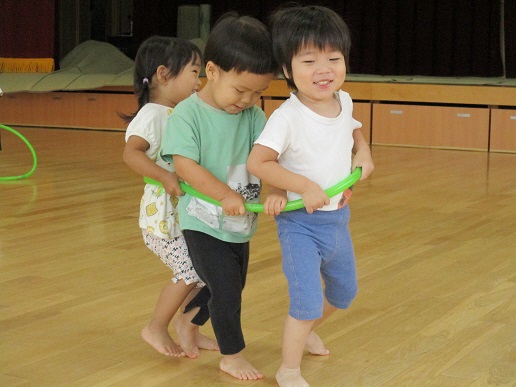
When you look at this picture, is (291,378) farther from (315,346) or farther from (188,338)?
(188,338)

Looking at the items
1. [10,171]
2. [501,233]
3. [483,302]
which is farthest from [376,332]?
[10,171]

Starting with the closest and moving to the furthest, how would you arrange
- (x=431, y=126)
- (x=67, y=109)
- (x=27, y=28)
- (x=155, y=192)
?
(x=155, y=192), (x=431, y=126), (x=67, y=109), (x=27, y=28)

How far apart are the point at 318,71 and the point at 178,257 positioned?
0.60 meters

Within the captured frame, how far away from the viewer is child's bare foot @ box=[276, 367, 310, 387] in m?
2.01

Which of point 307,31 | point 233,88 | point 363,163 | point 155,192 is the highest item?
point 307,31

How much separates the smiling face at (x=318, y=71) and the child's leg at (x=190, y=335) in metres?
0.65

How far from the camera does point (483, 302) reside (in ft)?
9.00

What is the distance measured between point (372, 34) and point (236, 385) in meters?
7.43

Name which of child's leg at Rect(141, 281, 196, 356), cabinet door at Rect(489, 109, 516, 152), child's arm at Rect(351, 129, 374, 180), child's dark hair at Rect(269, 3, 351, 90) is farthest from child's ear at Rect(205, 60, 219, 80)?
cabinet door at Rect(489, 109, 516, 152)

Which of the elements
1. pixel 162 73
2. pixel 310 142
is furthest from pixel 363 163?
pixel 162 73

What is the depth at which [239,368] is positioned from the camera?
82.0 inches

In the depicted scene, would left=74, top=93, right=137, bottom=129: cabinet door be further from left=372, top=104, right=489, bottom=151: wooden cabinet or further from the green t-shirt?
the green t-shirt

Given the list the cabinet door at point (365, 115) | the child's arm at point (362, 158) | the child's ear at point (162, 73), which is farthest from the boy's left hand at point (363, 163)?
the cabinet door at point (365, 115)

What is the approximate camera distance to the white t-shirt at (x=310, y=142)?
193 cm
